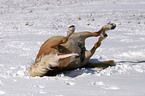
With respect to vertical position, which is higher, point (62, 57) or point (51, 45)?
point (51, 45)

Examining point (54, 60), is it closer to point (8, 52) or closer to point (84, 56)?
point (84, 56)

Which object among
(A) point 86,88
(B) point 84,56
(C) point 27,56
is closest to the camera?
(A) point 86,88

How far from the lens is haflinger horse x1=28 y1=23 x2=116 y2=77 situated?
366cm

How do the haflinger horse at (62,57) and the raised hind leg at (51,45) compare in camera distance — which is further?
the raised hind leg at (51,45)

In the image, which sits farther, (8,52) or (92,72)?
(8,52)

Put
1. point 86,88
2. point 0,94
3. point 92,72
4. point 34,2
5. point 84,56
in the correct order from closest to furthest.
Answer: point 0,94
point 86,88
point 92,72
point 84,56
point 34,2

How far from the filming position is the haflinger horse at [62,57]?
3.66 meters

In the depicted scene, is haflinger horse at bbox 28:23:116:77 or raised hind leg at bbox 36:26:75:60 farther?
raised hind leg at bbox 36:26:75:60

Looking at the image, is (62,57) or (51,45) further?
(51,45)

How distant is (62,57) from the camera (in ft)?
11.9

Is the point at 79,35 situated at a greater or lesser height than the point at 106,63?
greater

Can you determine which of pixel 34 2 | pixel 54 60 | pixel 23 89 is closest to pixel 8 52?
pixel 54 60

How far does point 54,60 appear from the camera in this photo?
3.64 m

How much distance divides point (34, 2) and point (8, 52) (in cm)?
1827
